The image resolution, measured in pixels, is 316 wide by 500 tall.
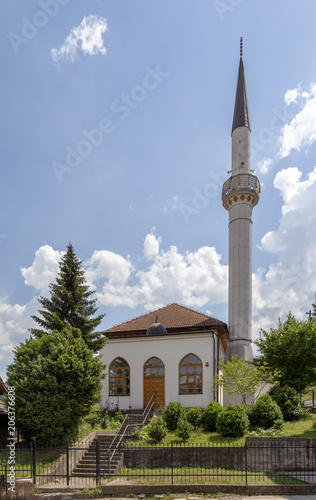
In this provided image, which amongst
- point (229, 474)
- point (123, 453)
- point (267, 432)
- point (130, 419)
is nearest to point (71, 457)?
point (123, 453)

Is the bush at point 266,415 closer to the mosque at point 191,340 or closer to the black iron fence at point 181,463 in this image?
the black iron fence at point 181,463

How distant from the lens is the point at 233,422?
1526cm

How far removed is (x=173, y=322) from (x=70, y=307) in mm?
6237

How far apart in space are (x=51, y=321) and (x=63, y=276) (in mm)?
2722

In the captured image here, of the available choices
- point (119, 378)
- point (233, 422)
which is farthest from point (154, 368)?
point (233, 422)

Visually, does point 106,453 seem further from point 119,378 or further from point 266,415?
point 119,378

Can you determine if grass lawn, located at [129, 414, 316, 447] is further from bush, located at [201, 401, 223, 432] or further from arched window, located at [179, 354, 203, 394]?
arched window, located at [179, 354, 203, 394]

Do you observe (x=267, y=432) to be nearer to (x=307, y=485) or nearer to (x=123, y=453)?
(x=307, y=485)

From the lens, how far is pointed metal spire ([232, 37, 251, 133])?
26573mm

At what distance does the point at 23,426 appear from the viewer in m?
14.6

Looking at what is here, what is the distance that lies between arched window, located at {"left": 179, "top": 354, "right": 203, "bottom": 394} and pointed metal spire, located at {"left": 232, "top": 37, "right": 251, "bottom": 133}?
15.8 m

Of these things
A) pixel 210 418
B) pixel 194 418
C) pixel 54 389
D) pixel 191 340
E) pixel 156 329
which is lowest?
pixel 194 418

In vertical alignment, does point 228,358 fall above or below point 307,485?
above

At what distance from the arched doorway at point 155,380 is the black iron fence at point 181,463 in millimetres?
6652
